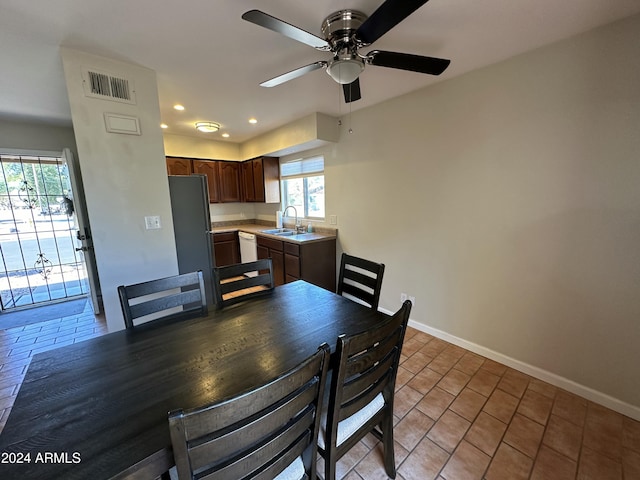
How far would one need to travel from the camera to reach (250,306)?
1.62 metres

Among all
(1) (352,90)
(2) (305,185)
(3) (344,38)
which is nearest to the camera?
(3) (344,38)

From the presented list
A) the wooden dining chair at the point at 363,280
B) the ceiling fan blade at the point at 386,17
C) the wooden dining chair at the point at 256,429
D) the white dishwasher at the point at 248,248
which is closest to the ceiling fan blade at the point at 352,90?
the ceiling fan blade at the point at 386,17

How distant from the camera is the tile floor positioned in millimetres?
1397

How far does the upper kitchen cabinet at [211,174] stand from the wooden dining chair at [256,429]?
4462mm

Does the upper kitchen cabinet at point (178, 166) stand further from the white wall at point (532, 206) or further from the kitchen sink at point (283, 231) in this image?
the white wall at point (532, 206)

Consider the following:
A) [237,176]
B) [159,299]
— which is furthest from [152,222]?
[237,176]

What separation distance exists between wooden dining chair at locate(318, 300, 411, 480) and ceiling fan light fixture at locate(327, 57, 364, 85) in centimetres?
141

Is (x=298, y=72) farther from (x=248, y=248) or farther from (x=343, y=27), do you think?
(x=248, y=248)

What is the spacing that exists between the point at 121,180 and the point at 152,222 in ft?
1.30

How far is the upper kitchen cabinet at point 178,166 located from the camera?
13.8 feet

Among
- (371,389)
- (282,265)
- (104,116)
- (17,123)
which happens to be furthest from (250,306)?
(17,123)

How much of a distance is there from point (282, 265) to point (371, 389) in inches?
107

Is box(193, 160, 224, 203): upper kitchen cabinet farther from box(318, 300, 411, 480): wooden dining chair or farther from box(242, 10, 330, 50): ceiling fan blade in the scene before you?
box(318, 300, 411, 480): wooden dining chair

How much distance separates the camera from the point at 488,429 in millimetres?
1635
